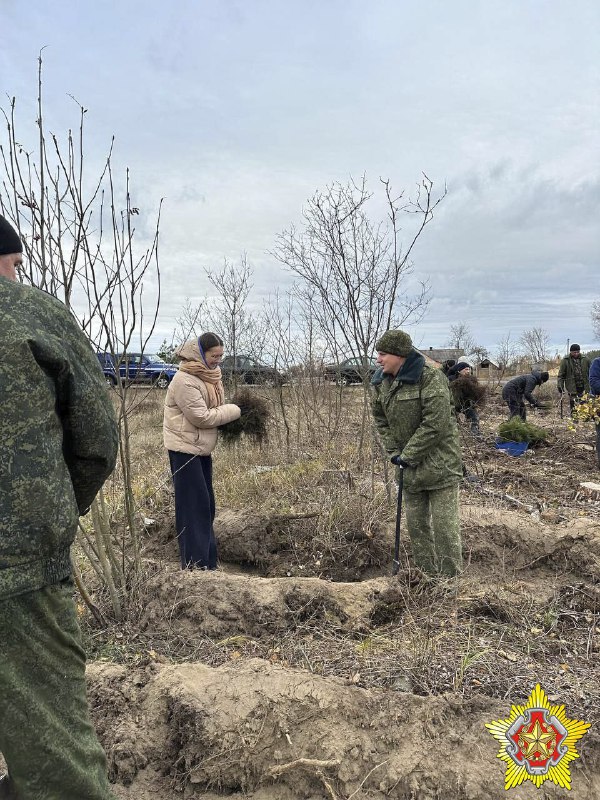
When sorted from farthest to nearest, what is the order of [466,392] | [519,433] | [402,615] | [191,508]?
[466,392]
[519,433]
[191,508]
[402,615]

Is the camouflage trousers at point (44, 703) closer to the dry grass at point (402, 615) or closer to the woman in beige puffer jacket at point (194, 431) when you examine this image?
the dry grass at point (402, 615)

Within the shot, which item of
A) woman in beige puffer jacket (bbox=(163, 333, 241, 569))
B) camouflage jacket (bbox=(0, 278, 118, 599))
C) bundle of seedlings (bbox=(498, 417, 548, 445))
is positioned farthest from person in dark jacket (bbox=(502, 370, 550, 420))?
camouflage jacket (bbox=(0, 278, 118, 599))

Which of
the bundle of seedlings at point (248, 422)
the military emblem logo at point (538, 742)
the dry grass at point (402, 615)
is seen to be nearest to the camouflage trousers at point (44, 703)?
the dry grass at point (402, 615)

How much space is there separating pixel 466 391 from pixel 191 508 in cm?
607

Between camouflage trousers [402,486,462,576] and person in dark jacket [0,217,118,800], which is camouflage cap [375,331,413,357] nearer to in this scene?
camouflage trousers [402,486,462,576]

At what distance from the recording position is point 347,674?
2570 millimetres

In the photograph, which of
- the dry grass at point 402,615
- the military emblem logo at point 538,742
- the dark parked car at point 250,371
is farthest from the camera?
the dark parked car at point 250,371

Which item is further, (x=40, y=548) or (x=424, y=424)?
(x=424, y=424)

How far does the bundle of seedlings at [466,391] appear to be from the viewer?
8.63m

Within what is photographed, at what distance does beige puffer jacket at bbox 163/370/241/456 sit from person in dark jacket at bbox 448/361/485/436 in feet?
18.0

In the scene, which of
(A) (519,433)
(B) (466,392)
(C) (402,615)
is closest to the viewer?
(C) (402,615)

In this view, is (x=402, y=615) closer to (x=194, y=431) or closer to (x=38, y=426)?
(x=194, y=431)

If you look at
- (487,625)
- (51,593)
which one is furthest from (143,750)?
(487,625)

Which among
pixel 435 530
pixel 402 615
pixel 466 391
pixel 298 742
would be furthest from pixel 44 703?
pixel 466 391
